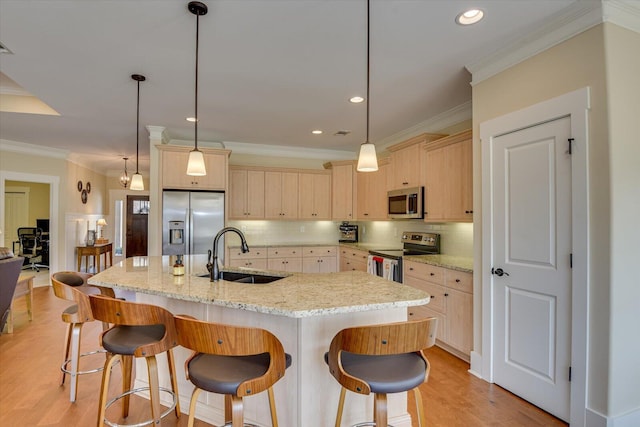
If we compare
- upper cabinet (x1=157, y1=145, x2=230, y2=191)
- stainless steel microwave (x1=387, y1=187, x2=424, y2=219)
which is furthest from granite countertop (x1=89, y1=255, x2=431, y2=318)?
upper cabinet (x1=157, y1=145, x2=230, y2=191)

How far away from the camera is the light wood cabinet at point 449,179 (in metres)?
3.42

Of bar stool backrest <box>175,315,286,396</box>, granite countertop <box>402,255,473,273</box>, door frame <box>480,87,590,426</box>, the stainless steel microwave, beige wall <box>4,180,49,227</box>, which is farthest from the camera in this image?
beige wall <box>4,180,49,227</box>

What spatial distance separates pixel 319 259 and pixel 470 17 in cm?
426

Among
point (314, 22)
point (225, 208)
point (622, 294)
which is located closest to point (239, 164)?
point (225, 208)

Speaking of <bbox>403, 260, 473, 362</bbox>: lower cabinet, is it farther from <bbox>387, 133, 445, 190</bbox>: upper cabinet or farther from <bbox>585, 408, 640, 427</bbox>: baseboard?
<bbox>387, 133, 445, 190</bbox>: upper cabinet

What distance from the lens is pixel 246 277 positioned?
2.57 metres

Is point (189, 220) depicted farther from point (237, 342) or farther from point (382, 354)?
point (382, 354)

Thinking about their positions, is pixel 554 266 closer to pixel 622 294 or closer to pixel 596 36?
pixel 622 294

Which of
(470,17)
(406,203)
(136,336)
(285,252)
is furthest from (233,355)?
(285,252)

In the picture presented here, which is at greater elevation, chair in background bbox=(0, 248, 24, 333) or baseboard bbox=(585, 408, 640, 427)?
chair in background bbox=(0, 248, 24, 333)

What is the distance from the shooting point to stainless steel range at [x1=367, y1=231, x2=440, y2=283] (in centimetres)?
397

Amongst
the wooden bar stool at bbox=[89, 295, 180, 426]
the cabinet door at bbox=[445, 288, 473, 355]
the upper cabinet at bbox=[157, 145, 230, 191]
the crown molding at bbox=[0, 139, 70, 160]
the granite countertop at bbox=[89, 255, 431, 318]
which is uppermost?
the crown molding at bbox=[0, 139, 70, 160]

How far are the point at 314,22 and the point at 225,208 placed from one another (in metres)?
3.22

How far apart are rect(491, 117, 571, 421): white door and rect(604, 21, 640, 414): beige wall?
234 millimetres
